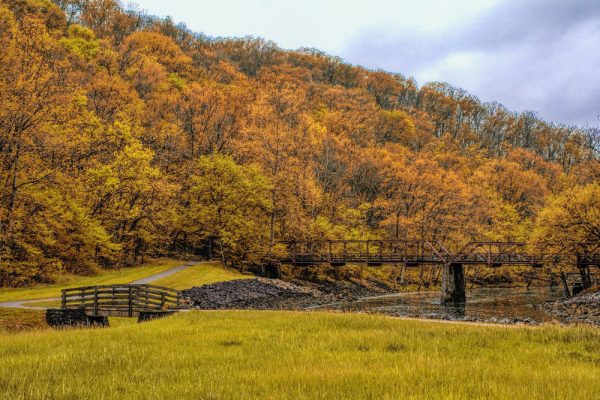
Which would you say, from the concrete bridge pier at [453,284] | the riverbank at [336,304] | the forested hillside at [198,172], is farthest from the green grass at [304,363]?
the concrete bridge pier at [453,284]

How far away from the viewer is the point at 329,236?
197 ft

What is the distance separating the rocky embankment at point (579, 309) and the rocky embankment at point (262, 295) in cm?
1770

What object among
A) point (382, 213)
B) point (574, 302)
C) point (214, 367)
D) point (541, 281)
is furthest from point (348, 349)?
point (541, 281)

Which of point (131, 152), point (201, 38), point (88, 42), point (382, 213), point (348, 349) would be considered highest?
point (201, 38)

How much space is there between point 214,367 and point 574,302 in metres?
36.8

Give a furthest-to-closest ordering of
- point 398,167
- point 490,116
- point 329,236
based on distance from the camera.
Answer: point 490,116 → point 398,167 → point 329,236

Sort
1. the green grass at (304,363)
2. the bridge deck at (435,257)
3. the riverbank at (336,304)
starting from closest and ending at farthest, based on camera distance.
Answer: the green grass at (304,363) < the riverbank at (336,304) < the bridge deck at (435,257)

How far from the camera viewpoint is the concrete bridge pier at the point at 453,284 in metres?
45.1

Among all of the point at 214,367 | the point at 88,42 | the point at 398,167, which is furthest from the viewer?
the point at 88,42

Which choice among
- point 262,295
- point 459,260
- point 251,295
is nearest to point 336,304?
point 262,295

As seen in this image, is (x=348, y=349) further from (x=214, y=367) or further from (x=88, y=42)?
(x=88, y=42)

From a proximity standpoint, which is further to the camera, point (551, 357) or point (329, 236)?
point (329, 236)

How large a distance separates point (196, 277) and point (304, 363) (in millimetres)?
34853

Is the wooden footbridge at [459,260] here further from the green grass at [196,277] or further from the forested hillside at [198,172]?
the green grass at [196,277]
